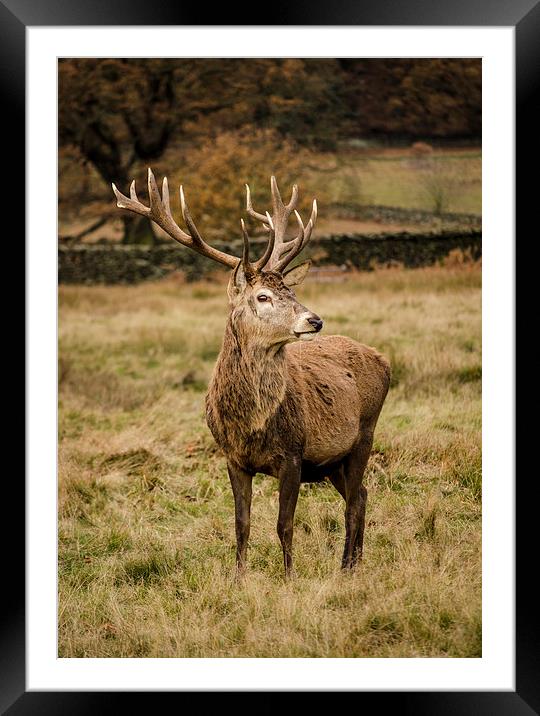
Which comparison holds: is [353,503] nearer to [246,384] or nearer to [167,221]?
[246,384]

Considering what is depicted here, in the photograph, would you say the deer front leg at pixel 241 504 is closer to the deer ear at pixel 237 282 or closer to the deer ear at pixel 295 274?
the deer ear at pixel 237 282

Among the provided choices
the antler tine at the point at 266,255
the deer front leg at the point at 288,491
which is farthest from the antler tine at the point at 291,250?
the deer front leg at the point at 288,491

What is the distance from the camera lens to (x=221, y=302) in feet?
48.4

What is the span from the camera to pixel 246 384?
17.4 feet

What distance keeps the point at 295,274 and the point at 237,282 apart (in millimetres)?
475

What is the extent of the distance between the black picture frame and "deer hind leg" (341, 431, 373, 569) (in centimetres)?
135

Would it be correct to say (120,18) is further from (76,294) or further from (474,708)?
(76,294)

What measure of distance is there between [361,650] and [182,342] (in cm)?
768

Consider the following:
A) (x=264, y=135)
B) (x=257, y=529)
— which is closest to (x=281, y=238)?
(x=257, y=529)

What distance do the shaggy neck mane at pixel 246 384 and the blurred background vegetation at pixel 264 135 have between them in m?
11.6

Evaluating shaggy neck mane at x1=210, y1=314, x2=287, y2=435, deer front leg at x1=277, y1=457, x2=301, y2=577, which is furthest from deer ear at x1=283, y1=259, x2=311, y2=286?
deer front leg at x1=277, y1=457, x2=301, y2=577

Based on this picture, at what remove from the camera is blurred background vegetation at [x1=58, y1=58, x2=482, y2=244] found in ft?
57.1

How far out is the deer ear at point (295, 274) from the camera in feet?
18.0
